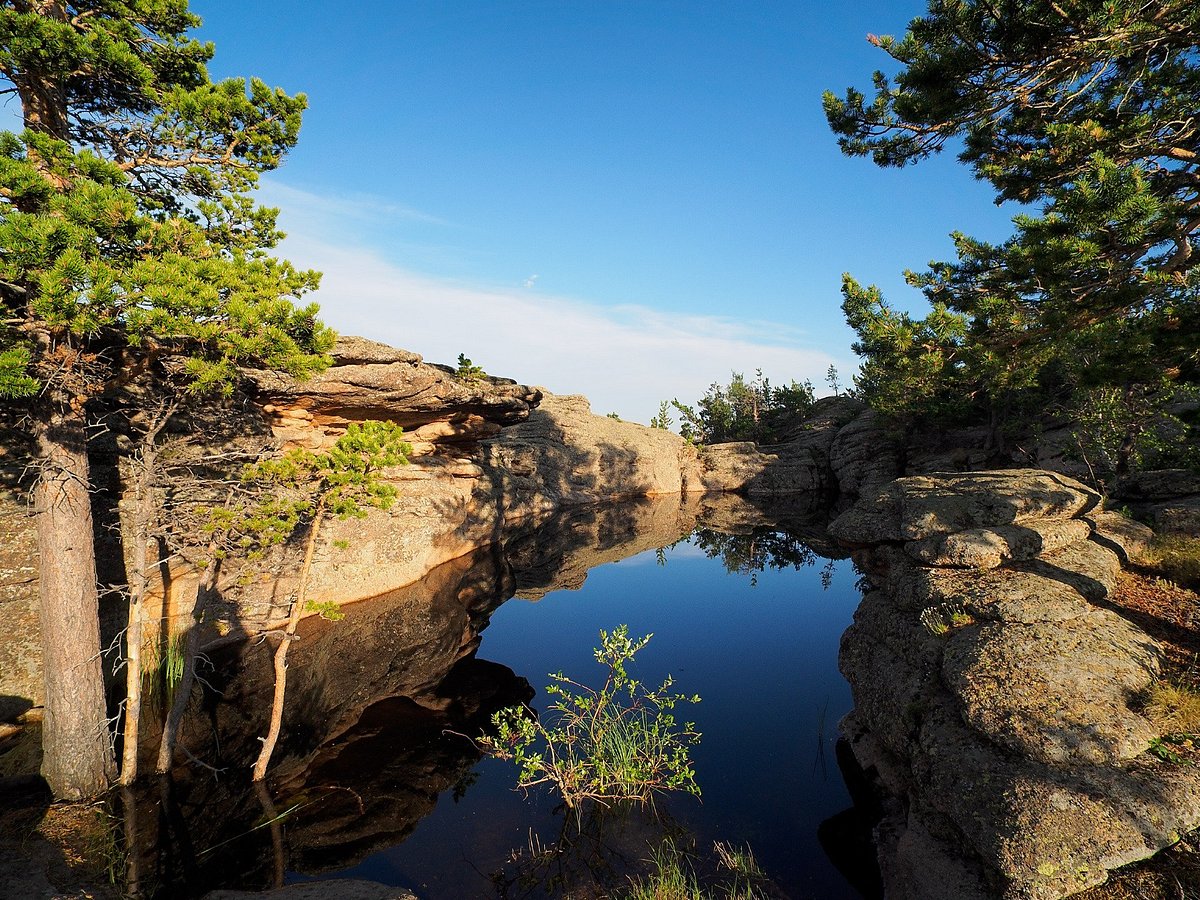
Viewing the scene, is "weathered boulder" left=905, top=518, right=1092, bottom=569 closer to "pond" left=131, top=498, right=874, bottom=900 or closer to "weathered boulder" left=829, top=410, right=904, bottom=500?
"pond" left=131, top=498, right=874, bottom=900

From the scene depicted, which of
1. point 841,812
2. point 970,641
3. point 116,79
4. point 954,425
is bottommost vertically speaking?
point 841,812

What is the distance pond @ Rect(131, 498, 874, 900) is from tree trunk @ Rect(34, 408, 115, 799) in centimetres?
128

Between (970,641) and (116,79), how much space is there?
1583cm

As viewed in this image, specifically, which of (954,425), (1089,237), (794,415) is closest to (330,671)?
(1089,237)

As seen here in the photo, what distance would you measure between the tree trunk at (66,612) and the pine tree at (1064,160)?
1373 centimetres

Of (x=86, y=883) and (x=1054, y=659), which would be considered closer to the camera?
(x=86, y=883)

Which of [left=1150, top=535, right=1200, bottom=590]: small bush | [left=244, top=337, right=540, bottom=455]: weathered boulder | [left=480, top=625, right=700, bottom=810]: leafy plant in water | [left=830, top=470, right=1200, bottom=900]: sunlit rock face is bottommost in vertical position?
[left=480, top=625, right=700, bottom=810]: leafy plant in water

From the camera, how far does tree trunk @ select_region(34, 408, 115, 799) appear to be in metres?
7.74

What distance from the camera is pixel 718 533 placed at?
3319cm

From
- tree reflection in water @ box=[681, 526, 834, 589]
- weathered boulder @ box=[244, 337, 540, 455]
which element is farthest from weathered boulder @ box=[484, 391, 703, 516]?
tree reflection in water @ box=[681, 526, 834, 589]

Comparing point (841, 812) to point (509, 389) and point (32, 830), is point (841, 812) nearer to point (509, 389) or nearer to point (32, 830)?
point (32, 830)

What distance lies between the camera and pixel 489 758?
1025 cm

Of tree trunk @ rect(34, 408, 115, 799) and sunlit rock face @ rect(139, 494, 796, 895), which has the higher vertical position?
tree trunk @ rect(34, 408, 115, 799)

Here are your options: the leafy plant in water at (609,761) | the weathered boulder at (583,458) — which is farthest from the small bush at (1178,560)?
the weathered boulder at (583,458)
